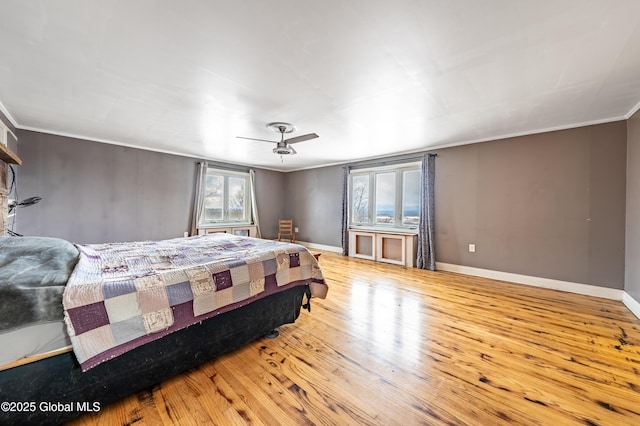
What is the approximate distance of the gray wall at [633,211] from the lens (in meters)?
2.73

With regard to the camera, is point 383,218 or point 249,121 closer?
point 249,121

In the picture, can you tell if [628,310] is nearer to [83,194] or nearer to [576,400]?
[576,400]

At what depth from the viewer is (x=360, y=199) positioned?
5.89 meters

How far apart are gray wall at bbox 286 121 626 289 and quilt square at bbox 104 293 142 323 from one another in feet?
15.0

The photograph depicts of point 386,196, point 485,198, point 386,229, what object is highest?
point 386,196

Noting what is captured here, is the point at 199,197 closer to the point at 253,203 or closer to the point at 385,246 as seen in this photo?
the point at 253,203

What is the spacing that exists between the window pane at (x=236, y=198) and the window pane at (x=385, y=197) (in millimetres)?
3482

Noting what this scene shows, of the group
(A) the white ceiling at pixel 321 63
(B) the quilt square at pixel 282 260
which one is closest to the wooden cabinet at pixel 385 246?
(A) the white ceiling at pixel 321 63

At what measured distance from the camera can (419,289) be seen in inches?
138

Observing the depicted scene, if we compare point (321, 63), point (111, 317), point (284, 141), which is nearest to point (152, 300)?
point (111, 317)

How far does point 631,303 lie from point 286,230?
20.8 feet

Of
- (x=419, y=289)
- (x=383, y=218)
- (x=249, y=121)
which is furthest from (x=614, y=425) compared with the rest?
(x=383, y=218)

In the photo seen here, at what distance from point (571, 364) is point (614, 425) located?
60 cm

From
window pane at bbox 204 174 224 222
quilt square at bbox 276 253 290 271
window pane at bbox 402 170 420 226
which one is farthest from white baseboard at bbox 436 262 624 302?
window pane at bbox 204 174 224 222
